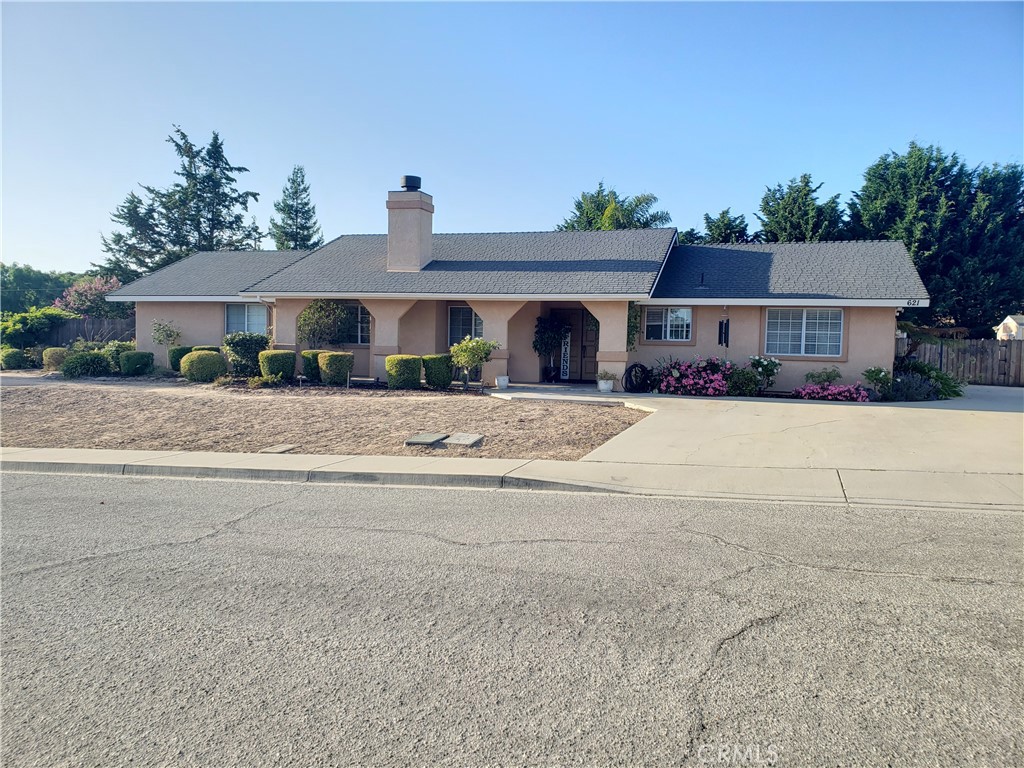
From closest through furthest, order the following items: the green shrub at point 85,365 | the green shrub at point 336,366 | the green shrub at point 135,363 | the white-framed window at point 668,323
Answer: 1. the green shrub at point 336,366
2. the white-framed window at point 668,323
3. the green shrub at point 85,365
4. the green shrub at point 135,363

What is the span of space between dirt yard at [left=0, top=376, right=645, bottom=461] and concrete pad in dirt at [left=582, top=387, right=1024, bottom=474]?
920 mm

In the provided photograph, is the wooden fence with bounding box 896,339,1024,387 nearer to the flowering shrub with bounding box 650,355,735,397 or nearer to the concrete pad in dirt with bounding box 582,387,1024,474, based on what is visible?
the concrete pad in dirt with bounding box 582,387,1024,474

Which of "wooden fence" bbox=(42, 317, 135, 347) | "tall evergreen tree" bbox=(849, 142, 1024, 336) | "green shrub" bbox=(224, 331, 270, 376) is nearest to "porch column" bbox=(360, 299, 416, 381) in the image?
"green shrub" bbox=(224, 331, 270, 376)

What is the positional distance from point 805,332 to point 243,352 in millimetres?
15943

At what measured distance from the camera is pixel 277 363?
68.1 ft

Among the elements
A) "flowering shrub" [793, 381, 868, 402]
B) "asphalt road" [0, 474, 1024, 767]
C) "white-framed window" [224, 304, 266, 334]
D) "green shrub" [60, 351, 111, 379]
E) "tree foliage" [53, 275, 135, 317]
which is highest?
"tree foliage" [53, 275, 135, 317]

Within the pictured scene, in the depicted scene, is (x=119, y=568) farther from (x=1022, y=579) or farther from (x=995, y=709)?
(x=1022, y=579)

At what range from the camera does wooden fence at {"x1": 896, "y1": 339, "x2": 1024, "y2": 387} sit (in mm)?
25766

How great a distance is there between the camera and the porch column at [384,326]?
2194cm

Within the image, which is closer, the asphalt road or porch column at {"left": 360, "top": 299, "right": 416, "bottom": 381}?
the asphalt road

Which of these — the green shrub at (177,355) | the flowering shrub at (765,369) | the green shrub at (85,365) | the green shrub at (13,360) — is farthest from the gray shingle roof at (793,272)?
the green shrub at (13,360)

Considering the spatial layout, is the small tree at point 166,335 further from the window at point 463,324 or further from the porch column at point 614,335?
the porch column at point 614,335

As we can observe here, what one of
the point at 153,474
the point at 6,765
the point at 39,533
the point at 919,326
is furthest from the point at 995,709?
the point at 919,326

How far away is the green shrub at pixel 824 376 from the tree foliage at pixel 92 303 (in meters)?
32.9
